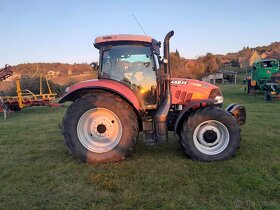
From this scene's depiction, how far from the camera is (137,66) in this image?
583 centimetres

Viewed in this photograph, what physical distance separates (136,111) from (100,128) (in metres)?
0.71

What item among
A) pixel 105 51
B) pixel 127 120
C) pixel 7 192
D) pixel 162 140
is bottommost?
pixel 7 192

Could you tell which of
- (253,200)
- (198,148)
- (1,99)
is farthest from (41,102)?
(253,200)

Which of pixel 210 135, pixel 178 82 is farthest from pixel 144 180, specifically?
pixel 178 82

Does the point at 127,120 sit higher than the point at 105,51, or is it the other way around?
the point at 105,51

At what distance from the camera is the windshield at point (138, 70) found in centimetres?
581

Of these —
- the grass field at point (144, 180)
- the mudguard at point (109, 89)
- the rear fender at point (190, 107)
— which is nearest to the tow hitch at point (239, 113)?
the grass field at point (144, 180)

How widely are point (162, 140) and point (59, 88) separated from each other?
73.3 feet

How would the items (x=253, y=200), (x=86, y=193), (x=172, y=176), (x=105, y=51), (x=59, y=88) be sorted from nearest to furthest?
(x=253, y=200) → (x=86, y=193) → (x=172, y=176) → (x=105, y=51) → (x=59, y=88)

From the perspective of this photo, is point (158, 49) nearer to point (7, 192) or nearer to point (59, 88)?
point (7, 192)

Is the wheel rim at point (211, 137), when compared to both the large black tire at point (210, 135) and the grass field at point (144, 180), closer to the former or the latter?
the large black tire at point (210, 135)

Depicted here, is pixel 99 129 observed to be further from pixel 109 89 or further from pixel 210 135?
pixel 210 135

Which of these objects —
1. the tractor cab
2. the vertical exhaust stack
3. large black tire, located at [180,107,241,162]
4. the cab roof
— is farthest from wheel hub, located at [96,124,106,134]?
the cab roof

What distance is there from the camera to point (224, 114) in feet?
18.1
